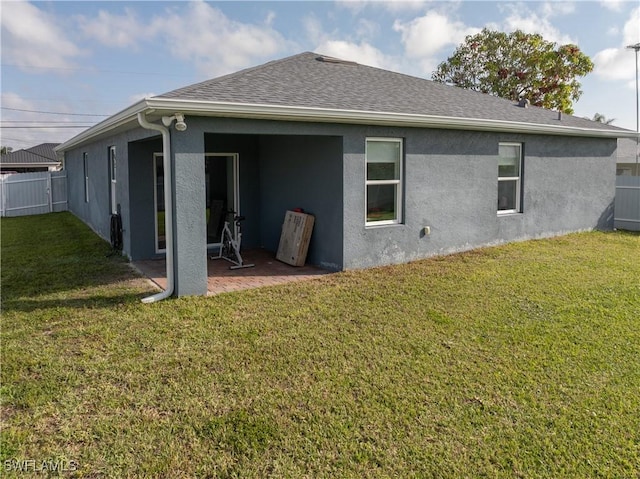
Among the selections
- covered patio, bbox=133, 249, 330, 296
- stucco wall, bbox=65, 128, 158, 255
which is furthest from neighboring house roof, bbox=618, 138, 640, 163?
stucco wall, bbox=65, 128, 158, 255

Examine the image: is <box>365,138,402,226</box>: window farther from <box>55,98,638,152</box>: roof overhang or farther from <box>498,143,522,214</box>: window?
<box>498,143,522,214</box>: window

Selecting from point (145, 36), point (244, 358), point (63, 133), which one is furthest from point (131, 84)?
point (244, 358)

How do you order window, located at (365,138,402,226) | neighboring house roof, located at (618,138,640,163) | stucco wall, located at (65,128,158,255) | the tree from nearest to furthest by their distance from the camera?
window, located at (365,138,402,226) < stucco wall, located at (65,128,158,255) < neighboring house roof, located at (618,138,640,163) < the tree

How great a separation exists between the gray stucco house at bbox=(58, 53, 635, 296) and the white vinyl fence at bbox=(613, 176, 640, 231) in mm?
1996

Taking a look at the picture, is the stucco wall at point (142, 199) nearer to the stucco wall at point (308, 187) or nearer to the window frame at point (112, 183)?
the window frame at point (112, 183)

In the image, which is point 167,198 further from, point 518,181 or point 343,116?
point 518,181

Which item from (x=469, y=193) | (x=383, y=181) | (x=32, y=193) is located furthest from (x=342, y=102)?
(x=32, y=193)

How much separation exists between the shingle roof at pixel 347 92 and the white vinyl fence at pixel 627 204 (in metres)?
2.16

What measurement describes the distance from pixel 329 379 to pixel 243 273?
4.38 m

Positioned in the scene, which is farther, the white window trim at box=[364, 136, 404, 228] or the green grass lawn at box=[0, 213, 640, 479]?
the white window trim at box=[364, 136, 404, 228]

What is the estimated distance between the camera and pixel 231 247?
9.37 m

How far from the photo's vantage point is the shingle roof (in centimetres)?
733

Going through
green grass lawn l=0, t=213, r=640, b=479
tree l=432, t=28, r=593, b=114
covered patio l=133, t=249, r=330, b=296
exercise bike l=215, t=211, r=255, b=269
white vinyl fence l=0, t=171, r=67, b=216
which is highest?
tree l=432, t=28, r=593, b=114

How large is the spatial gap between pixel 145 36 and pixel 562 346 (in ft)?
59.5
